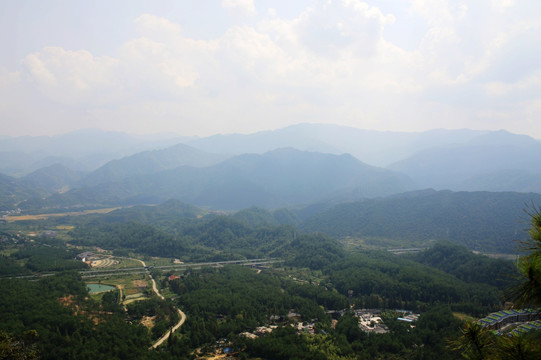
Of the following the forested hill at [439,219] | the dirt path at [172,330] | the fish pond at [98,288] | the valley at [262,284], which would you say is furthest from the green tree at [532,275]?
the forested hill at [439,219]

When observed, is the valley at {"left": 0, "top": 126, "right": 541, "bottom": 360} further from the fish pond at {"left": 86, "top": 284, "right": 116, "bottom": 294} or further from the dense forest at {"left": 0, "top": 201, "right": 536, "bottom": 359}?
the fish pond at {"left": 86, "top": 284, "right": 116, "bottom": 294}

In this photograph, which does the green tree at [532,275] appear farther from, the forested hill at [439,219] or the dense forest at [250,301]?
the forested hill at [439,219]

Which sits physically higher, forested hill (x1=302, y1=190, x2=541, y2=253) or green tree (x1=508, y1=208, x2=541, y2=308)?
green tree (x1=508, y1=208, x2=541, y2=308)

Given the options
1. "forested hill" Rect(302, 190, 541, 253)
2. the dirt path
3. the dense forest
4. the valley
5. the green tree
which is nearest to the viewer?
the green tree

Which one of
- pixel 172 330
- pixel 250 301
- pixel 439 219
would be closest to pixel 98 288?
pixel 172 330

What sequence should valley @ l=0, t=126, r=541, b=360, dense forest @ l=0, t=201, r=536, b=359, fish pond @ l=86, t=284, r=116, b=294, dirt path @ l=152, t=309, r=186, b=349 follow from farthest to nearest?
fish pond @ l=86, t=284, r=116, b=294, dirt path @ l=152, t=309, r=186, b=349, valley @ l=0, t=126, r=541, b=360, dense forest @ l=0, t=201, r=536, b=359

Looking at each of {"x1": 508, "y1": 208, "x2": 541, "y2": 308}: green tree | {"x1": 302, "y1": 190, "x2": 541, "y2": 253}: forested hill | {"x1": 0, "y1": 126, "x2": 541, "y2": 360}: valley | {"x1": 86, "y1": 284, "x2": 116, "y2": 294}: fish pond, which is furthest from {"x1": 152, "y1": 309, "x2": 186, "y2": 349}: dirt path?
{"x1": 302, "y1": 190, "x2": 541, "y2": 253}: forested hill

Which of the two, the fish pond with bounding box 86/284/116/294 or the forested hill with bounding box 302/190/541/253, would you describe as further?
the forested hill with bounding box 302/190/541/253

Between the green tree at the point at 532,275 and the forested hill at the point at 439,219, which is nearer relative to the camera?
the green tree at the point at 532,275

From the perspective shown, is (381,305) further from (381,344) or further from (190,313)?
(190,313)
